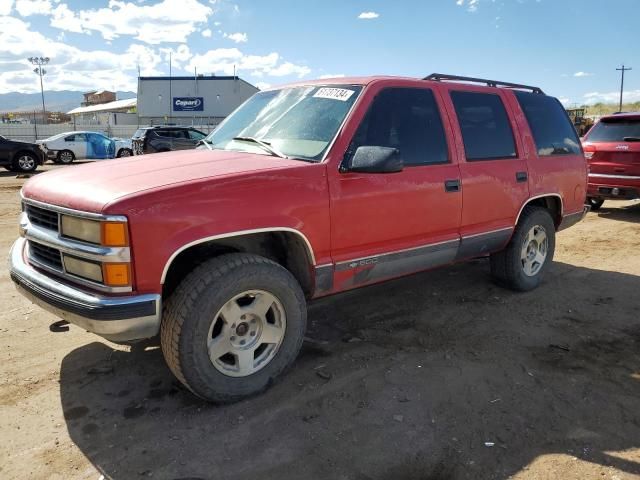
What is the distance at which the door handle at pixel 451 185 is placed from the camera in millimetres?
4219

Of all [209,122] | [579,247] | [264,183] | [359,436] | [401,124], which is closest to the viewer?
[359,436]

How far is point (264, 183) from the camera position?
10.4 feet

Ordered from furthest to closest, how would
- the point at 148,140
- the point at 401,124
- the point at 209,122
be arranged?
the point at 209,122
the point at 148,140
the point at 401,124

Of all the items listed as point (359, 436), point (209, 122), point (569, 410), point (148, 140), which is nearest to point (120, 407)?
point (359, 436)

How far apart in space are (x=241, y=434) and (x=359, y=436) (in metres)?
0.67

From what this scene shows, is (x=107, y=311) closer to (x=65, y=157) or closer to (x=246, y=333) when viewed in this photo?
(x=246, y=333)

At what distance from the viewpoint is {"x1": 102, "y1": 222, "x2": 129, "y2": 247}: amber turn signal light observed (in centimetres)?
270

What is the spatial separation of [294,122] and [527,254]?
120 inches

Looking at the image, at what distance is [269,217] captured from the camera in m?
3.19

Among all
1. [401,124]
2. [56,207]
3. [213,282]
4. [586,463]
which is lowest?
[586,463]

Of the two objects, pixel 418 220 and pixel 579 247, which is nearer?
pixel 418 220

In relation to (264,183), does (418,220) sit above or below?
below

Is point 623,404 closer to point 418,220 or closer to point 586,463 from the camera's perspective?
point 586,463

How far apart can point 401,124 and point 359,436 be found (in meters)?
2.31
